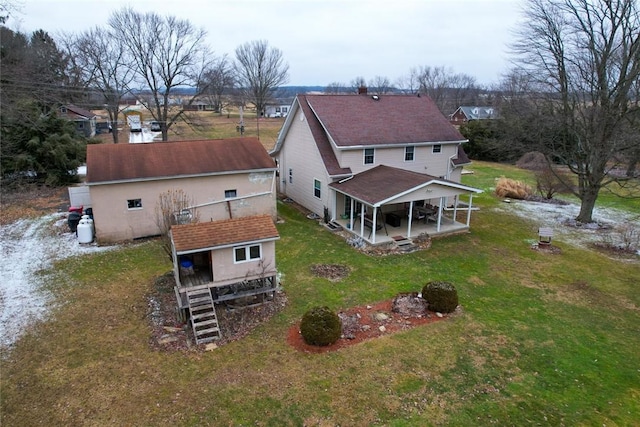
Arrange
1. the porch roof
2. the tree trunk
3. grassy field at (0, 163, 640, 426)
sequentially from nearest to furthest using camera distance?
grassy field at (0, 163, 640, 426) < the porch roof < the tree trunk

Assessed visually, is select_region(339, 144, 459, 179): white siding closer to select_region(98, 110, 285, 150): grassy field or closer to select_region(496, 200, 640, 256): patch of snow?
select_region(496, 200, 640, 256): patch of snow

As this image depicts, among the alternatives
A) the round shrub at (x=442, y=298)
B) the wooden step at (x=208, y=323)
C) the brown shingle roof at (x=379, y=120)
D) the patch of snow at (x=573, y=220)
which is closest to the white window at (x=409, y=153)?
the brown shingle roof at (x=379, y=120)

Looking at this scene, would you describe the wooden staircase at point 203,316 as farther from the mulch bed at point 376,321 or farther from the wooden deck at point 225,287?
the mulch bed at point 376,321

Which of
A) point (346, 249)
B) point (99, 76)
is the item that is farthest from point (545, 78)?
→ point (99, 76)

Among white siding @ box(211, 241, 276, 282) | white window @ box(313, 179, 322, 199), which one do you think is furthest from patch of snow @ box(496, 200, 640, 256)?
white siding @ box(211, 241, 276, 282)

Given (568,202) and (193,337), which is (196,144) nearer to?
(193,337)
